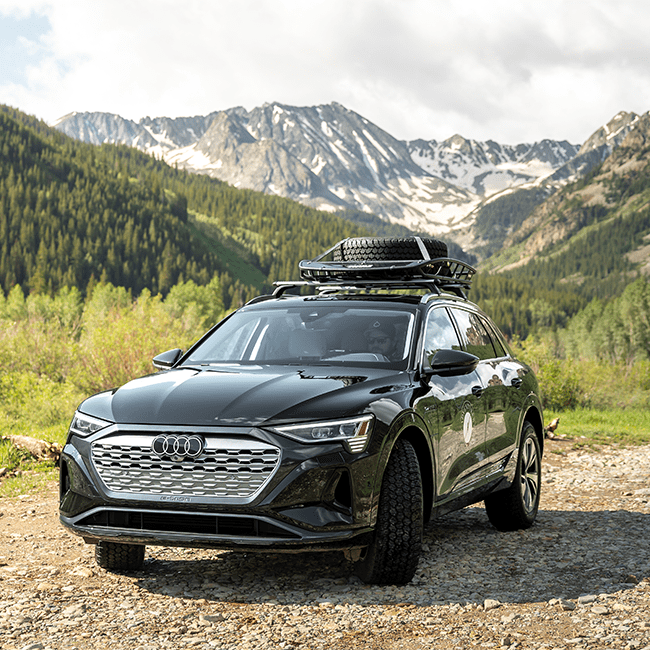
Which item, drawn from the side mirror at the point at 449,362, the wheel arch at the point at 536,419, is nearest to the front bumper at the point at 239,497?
the side mirror at the point at 449,362

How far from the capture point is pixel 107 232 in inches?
5950

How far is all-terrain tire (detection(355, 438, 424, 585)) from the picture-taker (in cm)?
466

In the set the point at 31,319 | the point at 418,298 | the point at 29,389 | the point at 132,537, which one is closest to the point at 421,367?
the point at 418,298

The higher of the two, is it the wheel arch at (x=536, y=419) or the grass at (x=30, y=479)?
the wheel arch at (x=536, y=419)

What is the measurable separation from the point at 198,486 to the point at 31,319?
872 inches

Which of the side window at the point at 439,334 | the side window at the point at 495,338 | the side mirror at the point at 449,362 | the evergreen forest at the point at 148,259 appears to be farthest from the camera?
the evergreen forest at the point at 148,259

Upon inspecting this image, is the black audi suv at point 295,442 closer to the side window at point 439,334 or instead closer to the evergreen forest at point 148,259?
the side window at point 439,334

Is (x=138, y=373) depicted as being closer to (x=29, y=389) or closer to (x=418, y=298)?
(x=29, y=389)

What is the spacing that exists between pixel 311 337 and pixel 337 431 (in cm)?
155

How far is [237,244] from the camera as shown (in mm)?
189125

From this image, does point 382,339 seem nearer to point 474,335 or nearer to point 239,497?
point 474,335

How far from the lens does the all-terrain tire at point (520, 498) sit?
6.88 meters

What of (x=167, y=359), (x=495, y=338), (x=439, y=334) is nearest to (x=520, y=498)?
(x=495, y=338)

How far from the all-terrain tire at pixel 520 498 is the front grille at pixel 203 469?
3047mm
